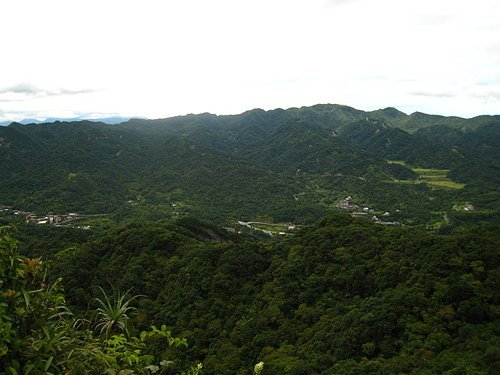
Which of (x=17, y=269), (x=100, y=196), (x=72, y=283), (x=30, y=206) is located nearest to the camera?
(x=17, y=269)


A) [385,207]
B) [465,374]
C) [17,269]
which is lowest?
[385,207]

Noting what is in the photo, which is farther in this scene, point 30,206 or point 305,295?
point 30,206

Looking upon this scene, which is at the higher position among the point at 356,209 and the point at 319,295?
the point at 319,295

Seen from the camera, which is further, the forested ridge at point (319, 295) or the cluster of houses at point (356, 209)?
the cluster of houses at point (356, 209)

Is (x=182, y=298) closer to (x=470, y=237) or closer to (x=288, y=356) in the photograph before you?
(x=288, y=356)

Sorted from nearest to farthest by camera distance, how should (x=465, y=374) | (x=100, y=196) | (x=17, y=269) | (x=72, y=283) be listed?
(x=17, y=269) < (x=465, y=374) < (x=72, y=283) < (x=100, y=196)

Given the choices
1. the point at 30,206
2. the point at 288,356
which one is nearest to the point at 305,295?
the point at 288,356

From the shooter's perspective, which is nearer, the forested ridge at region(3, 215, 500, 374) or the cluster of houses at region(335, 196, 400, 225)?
the forested ridge at region(3, 215, 500, 374)

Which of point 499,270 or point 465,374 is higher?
point 499,270

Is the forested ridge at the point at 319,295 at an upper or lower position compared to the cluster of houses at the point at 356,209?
upper

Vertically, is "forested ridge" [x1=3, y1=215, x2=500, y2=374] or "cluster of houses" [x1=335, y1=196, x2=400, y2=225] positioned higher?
"forested ridge" [x1=3, y1=215, x2=500, y2=374]

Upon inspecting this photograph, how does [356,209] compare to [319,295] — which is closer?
[319,295]
